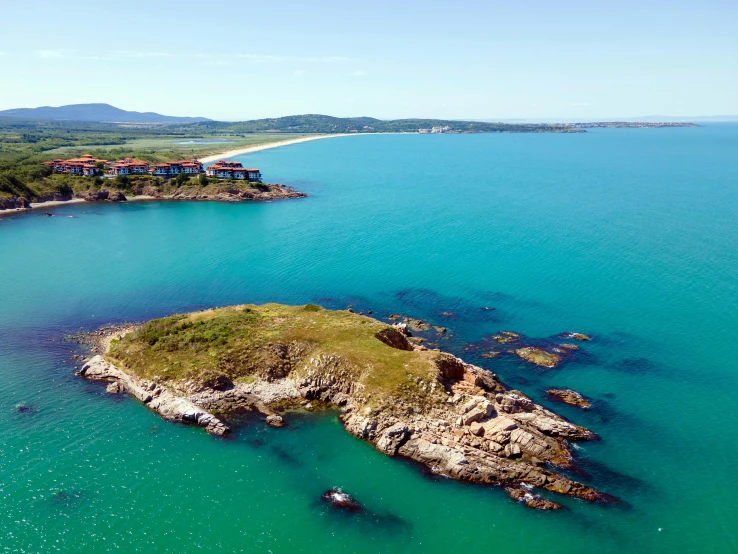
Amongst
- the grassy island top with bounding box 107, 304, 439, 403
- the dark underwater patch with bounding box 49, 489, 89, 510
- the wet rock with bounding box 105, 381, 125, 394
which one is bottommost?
the dark underwater patch with bounding box 49, 489, 89, 510

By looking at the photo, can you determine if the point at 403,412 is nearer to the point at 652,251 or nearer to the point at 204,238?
the point at 652,251

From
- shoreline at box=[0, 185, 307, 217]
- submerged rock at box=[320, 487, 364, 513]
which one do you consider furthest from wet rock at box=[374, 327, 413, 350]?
shoreline at box=[0, 185, 307, 217]

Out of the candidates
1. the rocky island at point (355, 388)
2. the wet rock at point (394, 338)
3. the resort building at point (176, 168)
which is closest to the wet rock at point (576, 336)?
the rocky island at point (355, 388)

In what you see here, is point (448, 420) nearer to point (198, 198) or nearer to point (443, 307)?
point (443, 307)

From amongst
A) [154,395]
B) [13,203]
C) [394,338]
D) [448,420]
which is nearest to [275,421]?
[154,395]

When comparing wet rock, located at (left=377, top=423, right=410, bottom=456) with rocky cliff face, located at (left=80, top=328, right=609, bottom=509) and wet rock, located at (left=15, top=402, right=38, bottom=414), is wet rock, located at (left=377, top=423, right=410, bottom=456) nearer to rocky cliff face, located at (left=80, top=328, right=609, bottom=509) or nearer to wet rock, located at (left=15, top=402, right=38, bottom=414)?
rocky cliff face, located at (left=80, top=328, right=609, bottom=509)

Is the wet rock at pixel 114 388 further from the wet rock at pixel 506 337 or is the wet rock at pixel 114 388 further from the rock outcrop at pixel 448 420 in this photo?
the wet rock at pixel 506 337

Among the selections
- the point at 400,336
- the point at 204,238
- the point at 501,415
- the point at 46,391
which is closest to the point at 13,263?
the point at 204,238
